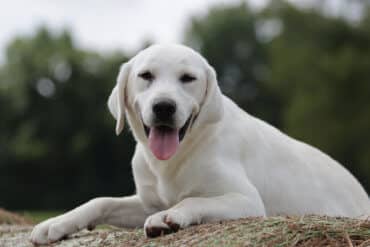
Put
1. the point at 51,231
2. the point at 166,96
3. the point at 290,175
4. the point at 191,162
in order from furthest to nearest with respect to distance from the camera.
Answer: the point at 290,175, the point at 191,162, the point at 51,231, the point at 166,96

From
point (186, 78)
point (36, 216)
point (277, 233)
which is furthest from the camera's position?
point (36, 216)

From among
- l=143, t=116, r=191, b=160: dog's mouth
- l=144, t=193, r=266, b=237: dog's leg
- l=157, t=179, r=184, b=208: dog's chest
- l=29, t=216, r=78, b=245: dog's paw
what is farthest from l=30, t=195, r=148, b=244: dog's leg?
l=144, t=193, r=266, b=237: dog's leg

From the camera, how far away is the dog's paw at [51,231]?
6613 millimetres

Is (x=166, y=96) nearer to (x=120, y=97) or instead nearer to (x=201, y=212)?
(x=120, y=97)

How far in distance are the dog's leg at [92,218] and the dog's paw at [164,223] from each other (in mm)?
942

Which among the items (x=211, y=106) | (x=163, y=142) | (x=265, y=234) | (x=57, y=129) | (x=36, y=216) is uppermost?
(x=211, y=106)

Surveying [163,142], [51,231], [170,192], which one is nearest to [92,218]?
[51,231]

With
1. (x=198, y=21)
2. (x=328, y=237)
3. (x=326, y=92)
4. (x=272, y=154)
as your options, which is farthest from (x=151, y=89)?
(x=198, y=21)

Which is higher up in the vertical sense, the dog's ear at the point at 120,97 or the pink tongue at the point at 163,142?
the dog's ear at the point at 120,97

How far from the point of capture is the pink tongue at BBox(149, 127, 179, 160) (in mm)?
6594

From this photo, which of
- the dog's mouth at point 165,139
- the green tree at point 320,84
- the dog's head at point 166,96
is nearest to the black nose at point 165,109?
the dog's head at point 166,96

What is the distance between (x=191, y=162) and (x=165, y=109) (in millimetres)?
678

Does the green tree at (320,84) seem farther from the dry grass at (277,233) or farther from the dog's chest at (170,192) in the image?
the dry grass at (277,233)

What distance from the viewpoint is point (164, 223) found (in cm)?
597
